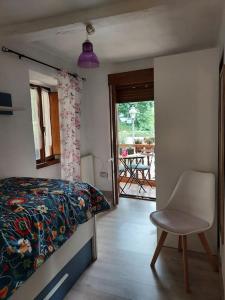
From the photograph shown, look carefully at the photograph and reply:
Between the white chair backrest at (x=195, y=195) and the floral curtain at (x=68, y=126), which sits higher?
the floral curtain at (x=68, y=126)

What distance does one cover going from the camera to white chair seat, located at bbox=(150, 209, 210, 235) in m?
1.89

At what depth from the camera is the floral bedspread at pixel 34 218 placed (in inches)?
48.3

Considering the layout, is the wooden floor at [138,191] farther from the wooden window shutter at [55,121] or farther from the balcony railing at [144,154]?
the wooden window shutter at [55,121]

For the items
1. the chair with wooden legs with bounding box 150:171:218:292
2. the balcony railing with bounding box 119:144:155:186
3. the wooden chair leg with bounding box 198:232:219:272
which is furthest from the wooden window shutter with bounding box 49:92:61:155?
the wooden chair leg with bounding box 198:232:219:272

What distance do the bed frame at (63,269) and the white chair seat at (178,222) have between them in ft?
2.19

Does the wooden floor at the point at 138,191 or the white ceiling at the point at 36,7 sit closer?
the white ceiling at the point at 36,7

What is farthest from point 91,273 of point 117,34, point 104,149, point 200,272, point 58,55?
A: point 58,55

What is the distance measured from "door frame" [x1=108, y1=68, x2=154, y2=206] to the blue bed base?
5.52ft

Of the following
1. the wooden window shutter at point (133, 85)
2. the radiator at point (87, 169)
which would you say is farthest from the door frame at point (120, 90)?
the radiator at point (87, 169)

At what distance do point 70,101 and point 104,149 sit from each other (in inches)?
42.0

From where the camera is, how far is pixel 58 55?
10.8 feet

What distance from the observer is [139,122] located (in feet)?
17.5

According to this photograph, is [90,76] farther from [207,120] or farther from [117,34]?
[207,120]

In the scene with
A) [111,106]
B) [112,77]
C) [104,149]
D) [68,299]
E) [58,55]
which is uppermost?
[58,55]
